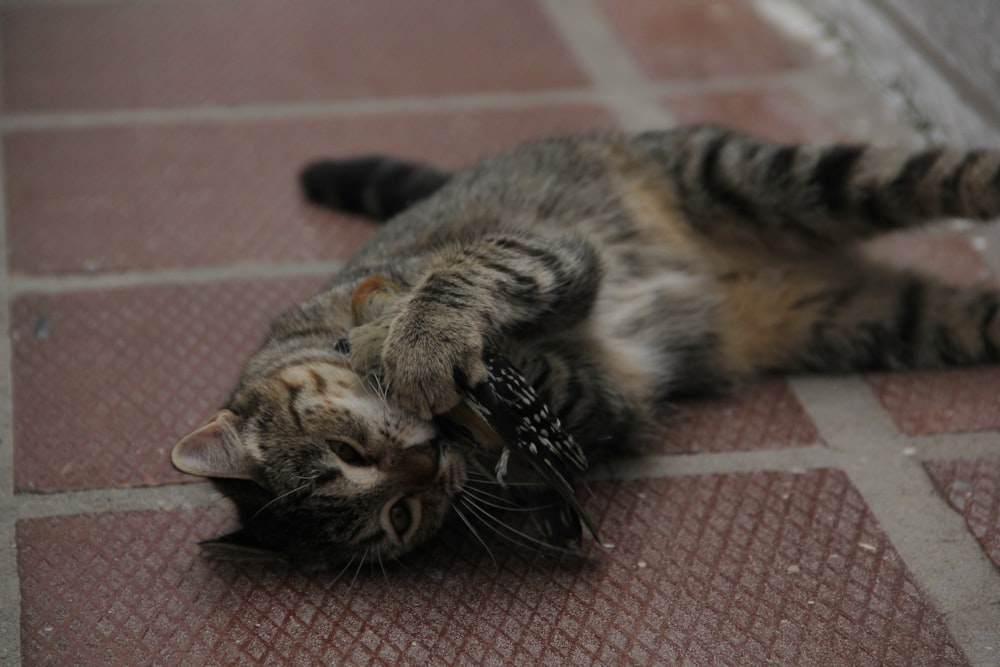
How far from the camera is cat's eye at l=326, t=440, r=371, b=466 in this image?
2.03 metres

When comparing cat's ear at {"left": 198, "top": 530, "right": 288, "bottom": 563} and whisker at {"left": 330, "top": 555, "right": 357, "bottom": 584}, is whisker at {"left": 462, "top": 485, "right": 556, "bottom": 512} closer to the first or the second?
whisker at {"left": 330, "top": 555, "right": 357, "bottom": 584}

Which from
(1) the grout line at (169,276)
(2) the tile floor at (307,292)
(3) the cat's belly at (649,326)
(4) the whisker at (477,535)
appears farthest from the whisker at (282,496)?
(1) the grout line at (169,276)

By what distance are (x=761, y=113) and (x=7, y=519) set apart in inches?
101

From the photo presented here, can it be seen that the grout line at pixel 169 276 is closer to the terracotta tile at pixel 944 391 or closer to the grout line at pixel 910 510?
the grout line at pixel 910 510

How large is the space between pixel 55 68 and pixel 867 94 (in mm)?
2859

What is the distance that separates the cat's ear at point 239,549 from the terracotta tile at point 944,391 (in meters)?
1.43

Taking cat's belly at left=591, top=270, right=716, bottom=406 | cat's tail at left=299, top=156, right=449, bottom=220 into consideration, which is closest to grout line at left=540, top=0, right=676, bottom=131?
cat's tail at left=299, top=156, right=449, bottom=220

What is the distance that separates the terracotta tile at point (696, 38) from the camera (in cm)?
376

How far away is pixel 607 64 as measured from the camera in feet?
12.5

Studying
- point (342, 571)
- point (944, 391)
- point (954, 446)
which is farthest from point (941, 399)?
point (342, 571)

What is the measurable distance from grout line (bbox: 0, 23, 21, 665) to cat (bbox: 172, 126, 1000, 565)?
387 mm

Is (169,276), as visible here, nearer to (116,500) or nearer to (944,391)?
(116,500)

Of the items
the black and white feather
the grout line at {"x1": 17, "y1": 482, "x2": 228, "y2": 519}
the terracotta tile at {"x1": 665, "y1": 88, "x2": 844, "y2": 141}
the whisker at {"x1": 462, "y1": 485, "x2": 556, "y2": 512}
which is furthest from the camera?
the terracotta tile at {"x1": 665, "y1": 88, "x2": 844, "y2": 141}

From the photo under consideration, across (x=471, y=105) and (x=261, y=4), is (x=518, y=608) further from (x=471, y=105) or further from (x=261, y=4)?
(x=261, y=4)
